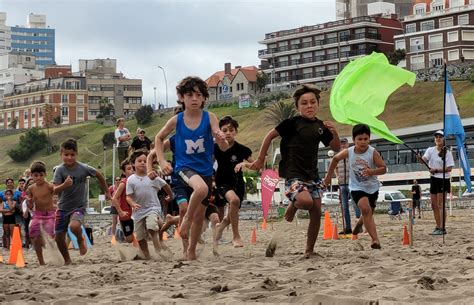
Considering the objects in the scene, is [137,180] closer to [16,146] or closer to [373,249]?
[373,249]

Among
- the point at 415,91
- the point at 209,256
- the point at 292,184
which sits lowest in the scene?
the point at 209,256

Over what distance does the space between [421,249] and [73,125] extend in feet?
581

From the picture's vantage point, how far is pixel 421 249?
11.9m

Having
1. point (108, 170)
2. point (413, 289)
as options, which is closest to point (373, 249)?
point (413, 289)

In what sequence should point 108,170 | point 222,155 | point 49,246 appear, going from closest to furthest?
point 49,246
point 222,155
point 108,170

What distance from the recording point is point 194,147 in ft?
36.9

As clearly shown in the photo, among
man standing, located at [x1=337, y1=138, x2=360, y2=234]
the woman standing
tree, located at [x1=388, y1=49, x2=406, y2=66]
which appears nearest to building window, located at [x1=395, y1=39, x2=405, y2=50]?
tree, located at [x1=388, y1=49, x2=406, y2=66]

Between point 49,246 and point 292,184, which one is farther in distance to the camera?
point 49,246

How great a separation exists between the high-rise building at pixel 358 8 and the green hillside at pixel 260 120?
2357 centimetres

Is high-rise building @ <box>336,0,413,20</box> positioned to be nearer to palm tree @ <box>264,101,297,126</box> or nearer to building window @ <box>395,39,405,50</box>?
building window @ <box>395,39,405,50</box>

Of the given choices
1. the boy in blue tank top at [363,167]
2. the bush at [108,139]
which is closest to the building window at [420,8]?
the bush at [108,139]

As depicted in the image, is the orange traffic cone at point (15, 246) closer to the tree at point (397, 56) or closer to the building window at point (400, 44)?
the tree at point (397, 56)

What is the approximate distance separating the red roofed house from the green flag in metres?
153

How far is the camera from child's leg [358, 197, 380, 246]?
40.8 ft
